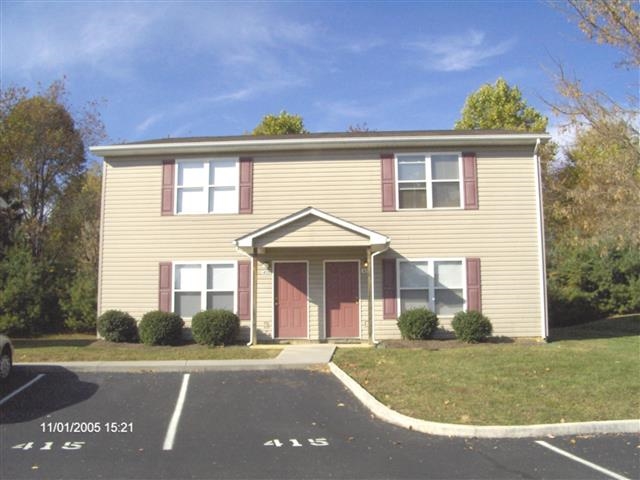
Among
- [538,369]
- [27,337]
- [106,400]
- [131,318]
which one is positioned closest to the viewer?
[106,400]

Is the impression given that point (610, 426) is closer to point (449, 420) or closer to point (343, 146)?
point (449, 420)

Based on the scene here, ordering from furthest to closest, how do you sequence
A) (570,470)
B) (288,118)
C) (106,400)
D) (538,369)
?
(288,118) < (538,369) < (106,400) < (570,470)

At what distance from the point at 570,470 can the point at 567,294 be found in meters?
16.7

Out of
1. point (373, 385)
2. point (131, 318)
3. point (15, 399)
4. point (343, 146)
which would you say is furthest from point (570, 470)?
point (131, 318)

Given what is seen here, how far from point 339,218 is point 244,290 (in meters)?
3.20

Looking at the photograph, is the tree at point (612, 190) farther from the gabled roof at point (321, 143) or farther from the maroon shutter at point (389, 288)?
the maroon shutter at point (389, 288)

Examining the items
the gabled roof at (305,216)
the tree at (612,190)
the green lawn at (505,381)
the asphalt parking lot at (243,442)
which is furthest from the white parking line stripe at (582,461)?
the tree at (612,190)

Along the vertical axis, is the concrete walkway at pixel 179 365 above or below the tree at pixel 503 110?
below

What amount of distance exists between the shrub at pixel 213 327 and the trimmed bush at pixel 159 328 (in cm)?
51

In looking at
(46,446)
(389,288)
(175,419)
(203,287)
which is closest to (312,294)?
(389,288)

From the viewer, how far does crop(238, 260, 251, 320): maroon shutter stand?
1498 cm

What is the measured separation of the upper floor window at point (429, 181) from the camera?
1520 centimetres

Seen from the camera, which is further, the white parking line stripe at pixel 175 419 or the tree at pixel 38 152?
the tree at pixel 38 152

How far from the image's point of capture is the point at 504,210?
15.1 meters
